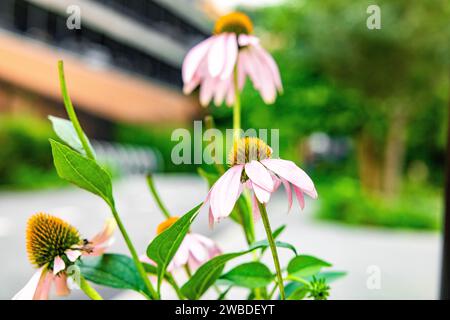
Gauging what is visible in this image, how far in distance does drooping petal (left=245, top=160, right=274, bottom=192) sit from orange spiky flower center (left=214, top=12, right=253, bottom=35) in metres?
0.16

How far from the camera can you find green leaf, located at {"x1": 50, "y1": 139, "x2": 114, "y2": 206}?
1.18 ft

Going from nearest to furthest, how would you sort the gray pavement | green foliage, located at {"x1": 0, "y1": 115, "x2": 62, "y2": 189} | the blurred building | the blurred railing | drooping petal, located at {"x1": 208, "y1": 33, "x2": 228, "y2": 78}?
drooping petal, located at {"x1": 208, "y1": 33, "x2": 228, "y2": 78} → the gray pavement → green foliage, located at {"x1": 0, "y1": 115, "x2": 62, "y2": 189} → the blurred railing → the blurred building

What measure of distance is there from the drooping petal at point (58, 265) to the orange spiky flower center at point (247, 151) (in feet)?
0.40

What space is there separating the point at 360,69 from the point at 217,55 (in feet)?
14.1

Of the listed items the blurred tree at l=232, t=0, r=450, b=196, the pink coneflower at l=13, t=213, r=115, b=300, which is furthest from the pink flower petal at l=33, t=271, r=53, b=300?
the blurred tree at l=232, t=0, r=450, b=196

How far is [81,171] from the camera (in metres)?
0.37

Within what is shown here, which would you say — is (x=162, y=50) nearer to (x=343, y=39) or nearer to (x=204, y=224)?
(x=343, y=39)

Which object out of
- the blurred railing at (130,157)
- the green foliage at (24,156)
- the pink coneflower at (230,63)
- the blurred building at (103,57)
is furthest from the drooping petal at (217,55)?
the blurred railing at (130,157)

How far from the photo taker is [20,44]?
7.99m

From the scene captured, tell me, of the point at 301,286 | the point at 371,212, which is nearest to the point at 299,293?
the point at 301,286

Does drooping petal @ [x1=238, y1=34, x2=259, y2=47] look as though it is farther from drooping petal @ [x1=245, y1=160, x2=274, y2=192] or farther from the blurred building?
the blurred building

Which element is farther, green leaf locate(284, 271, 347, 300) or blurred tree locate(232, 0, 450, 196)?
blurred tree locate(232, 0, 450, 196)
